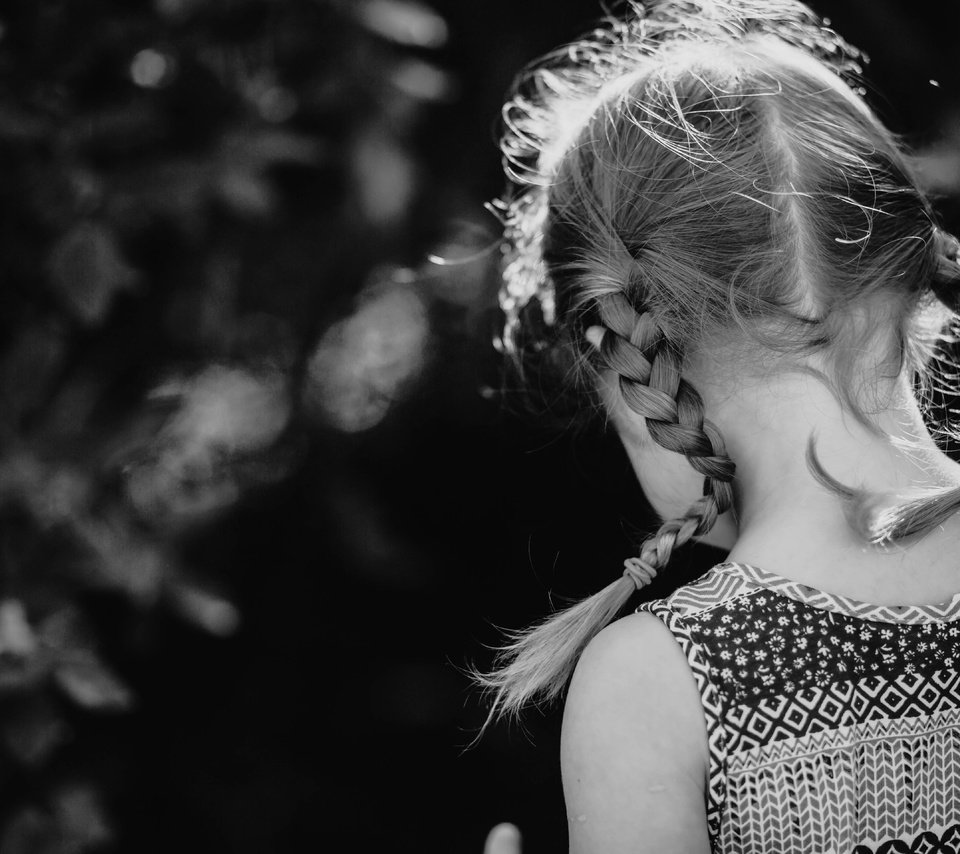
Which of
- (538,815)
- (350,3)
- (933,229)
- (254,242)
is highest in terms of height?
(933,229)

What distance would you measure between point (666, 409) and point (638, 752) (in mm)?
330

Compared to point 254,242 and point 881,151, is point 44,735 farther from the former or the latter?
point 881,151

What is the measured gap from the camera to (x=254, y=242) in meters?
1.27

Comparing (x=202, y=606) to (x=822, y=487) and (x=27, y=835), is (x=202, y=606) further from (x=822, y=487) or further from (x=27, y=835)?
(x=822, y=487)

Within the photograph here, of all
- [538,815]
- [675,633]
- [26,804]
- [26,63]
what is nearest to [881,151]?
[675,633]

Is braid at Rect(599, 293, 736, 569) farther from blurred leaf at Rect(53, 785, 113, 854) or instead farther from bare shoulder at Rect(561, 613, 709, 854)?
blurred leaf at Rect(53, 785, 113, 854)

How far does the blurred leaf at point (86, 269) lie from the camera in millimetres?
1118

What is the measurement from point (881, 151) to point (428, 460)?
80 cm

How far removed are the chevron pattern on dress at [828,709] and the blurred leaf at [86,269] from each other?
2.81 ft

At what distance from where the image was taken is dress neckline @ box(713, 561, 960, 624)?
861 millimetres

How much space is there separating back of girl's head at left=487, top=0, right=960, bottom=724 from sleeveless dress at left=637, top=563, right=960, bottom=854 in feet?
0.38

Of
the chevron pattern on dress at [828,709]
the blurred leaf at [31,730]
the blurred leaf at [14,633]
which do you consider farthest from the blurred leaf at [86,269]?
the chevron pattern on dress at [828,709]

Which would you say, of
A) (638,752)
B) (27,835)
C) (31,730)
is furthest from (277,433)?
(638,752)

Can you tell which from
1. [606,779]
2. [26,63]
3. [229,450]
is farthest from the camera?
[229,450]
